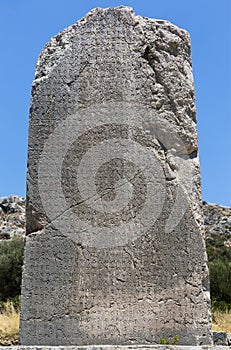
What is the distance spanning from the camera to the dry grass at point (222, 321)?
836 centimetres

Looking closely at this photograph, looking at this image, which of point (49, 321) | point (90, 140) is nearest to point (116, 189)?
point (90, 140)

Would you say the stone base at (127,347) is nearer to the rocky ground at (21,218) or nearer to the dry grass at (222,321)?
the dry grass at (222,321)

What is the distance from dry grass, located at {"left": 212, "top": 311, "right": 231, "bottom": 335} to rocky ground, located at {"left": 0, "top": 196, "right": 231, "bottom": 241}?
1421 centimetres

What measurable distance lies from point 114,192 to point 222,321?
6223 mm

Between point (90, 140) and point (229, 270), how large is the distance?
1125 centimetres

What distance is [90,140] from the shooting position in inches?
152

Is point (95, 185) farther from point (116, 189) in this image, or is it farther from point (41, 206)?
point (41, 206)

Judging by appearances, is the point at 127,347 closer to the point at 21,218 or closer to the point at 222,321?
the point at 222,321

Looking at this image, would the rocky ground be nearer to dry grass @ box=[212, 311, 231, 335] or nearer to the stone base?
dry grass @ box=[212, 311, 231, 335]

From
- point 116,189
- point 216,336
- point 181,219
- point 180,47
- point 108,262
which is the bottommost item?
point 216,336

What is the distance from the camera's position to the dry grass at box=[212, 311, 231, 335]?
8.36 m

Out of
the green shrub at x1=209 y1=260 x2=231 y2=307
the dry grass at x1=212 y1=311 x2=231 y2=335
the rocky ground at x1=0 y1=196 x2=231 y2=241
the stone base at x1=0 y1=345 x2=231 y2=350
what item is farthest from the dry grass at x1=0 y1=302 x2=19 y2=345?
the rocky ground at x1=0 y1=196 x2=231 y2=241

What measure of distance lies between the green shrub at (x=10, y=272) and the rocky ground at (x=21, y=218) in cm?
757

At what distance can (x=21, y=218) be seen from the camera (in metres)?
25.4
